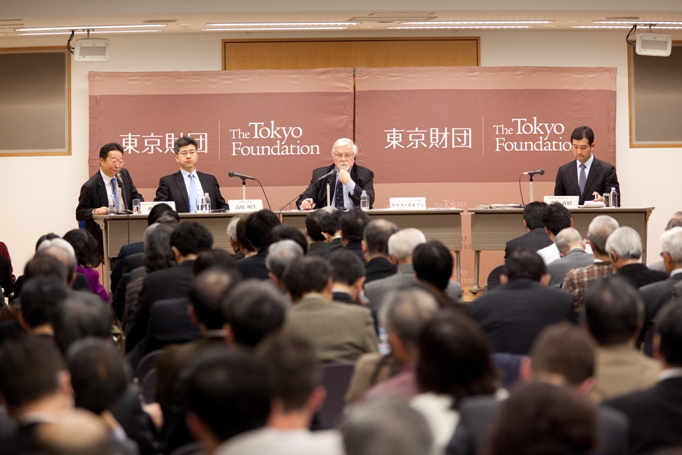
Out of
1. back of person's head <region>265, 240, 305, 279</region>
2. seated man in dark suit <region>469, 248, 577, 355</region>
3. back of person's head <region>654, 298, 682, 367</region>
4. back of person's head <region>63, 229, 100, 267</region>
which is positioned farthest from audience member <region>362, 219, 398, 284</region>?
back of person's head <region>654, 298, 682, 367</region>

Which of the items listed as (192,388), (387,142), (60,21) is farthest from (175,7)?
(192,388)

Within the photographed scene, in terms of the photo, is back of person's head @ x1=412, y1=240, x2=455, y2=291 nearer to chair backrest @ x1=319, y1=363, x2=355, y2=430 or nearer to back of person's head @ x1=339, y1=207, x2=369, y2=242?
chair backrest @ x1=319, y1=363, x2=355, y2=430

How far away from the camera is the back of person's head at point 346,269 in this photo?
12.6ft

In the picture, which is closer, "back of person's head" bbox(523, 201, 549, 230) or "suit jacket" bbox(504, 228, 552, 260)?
"suit jacket" bbox(504, 228, 552, 260)

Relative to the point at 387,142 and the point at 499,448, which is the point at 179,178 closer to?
the point at 387,142

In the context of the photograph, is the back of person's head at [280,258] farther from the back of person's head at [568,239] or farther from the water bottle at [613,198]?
the water bottle at [613,198]

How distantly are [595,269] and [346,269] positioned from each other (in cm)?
152

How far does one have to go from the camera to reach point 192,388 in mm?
1770

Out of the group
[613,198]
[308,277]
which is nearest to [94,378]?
[308,277]

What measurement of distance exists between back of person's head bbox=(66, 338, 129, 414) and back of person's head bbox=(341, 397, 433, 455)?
0.91m

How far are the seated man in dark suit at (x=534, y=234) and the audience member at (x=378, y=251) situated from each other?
1476mm

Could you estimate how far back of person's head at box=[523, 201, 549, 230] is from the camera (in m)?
6.19

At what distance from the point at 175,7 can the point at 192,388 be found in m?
7.03

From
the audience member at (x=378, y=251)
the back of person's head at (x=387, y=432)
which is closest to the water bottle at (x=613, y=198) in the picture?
the audience member at (x=378, y=251)
